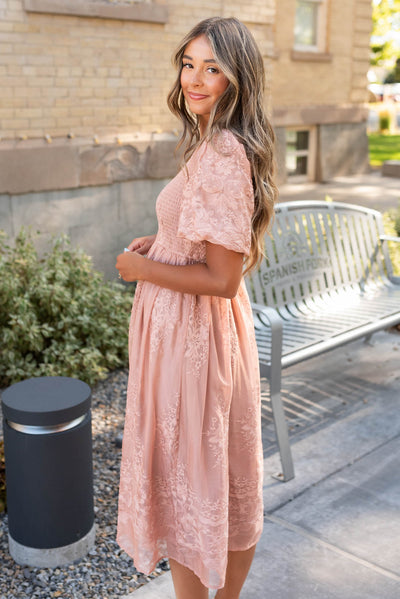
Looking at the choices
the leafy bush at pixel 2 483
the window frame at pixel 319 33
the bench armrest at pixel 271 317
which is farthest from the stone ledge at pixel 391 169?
the leafy bush at pixel 2 483

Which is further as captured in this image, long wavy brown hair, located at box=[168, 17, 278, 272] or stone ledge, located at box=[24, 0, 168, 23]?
stone ledge, located at box=[24, 0, 168, 23]

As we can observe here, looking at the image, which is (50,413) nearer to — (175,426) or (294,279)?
(175,426)

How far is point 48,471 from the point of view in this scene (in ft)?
9.04

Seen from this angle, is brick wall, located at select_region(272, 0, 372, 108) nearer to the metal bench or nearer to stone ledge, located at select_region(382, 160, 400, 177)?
stone ledge, located at select_region(382, 160, 400, 177)

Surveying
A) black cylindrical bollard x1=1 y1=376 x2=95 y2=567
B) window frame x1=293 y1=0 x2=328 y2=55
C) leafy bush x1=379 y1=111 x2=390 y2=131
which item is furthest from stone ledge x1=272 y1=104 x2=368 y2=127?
leafy bush x1=379 y1=111 x2=390 y2=131

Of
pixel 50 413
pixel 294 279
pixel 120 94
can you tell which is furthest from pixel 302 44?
pixel 50 413

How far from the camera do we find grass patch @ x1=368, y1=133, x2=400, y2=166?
2158cm

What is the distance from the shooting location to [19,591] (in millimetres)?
2771

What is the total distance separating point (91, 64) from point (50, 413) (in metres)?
4.62

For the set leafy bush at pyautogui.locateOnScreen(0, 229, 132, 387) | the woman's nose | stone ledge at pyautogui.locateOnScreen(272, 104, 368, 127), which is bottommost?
leafy bush at pyautogui.locateOnScreen(0, 229, 132, 387)

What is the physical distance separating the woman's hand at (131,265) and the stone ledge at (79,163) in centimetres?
406

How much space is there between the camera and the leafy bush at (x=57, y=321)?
4664 millimetres

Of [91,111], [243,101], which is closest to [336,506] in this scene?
[243,101]

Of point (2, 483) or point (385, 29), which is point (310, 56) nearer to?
point (2, 483)
